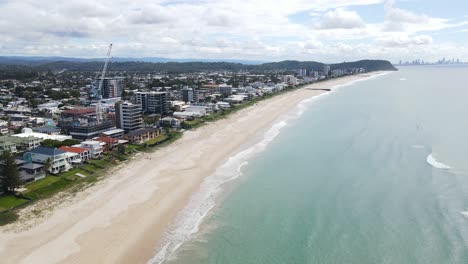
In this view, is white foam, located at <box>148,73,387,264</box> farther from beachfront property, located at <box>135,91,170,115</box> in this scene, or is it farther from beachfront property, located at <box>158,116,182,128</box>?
beachfront property, located at <box>135,91,170,115</box>

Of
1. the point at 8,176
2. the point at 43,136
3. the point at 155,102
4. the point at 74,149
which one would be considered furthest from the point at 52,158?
the point at 155,102

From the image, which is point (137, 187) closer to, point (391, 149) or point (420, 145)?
point (391, 149)

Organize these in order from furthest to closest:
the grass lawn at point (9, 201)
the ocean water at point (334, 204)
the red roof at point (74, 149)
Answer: the red roof at point (74, 149)
the grass lawn at point (9, 201)
the ocean water at point (334, 204)

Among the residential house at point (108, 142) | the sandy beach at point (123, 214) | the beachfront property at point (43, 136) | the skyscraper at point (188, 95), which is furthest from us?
the skyscraper at point (188, 95)

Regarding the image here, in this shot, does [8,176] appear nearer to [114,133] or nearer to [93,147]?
[93,147]

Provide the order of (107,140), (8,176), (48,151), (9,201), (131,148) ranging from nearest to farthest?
1. (9,201)
2. (8,176)
3. (48,151)
4. (107,140)
5. (131,148)

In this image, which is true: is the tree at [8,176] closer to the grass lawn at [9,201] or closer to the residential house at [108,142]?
the grass lawn at [9,201]

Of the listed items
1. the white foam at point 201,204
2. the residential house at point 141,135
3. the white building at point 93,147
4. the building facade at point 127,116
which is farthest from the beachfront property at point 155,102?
the white building at point 93,147
